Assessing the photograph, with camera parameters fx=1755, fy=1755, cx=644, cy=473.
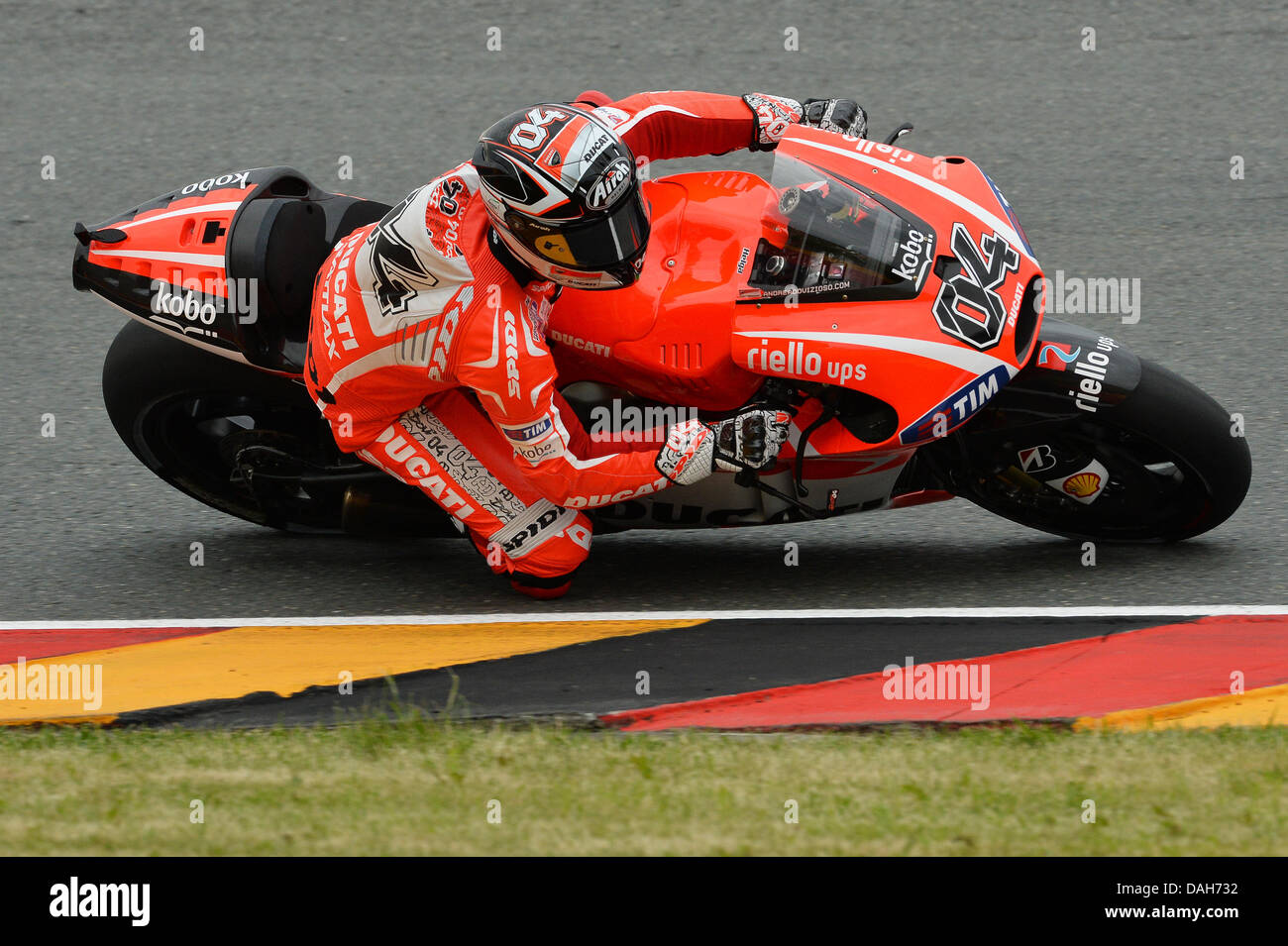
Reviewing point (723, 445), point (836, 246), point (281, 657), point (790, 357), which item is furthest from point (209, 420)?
point (836, 246)

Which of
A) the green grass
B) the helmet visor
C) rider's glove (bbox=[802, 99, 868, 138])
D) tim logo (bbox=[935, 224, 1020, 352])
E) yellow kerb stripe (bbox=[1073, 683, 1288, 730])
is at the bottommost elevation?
the green grass

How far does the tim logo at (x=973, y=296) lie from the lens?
468 centimetres

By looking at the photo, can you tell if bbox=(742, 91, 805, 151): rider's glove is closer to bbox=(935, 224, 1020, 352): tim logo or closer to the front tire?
bbox=(935, 224, 1020, 352): tim logo

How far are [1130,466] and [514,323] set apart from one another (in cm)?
186

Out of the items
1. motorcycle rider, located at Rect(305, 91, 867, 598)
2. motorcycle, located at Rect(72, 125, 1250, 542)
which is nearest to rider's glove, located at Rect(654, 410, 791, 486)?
motorcycle rider, located at Rect(305, 91, 867, 598)

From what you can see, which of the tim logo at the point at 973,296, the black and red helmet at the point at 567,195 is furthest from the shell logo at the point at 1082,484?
the black and red helmet at the point at 567,195

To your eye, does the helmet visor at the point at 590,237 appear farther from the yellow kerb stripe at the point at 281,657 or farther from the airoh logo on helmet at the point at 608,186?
the yellow kerb stripe at the point at 281,657

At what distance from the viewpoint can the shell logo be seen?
519 centimetres

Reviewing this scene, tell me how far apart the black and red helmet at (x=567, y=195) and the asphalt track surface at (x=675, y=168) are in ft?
3.99

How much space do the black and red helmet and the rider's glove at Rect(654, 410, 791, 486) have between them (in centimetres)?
48

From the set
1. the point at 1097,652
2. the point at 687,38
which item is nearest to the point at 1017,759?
the point at 1097,652

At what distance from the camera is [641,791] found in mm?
4055

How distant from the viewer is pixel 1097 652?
4828 mm

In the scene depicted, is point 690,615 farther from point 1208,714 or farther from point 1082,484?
point 1208,714
